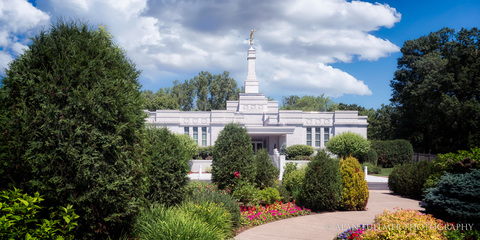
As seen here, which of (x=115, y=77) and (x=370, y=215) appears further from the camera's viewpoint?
(x=370, y=215)

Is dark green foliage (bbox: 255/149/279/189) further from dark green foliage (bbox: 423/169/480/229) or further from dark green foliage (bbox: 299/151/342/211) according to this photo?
dark green foliage (bbox: 423/169/480/229)

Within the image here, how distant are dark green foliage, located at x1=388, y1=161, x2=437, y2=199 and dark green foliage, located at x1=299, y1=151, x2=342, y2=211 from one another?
504 cm

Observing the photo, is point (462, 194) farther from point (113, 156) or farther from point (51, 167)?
point (51, 167)

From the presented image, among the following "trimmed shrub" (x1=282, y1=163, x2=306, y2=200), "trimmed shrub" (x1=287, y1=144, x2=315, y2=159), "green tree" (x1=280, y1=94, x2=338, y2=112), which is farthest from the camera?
"green tree" (x1=280, y1=94, x2=338, y2=112)

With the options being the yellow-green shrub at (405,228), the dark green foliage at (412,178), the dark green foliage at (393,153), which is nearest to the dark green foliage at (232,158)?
the yellow-green shrub at (405,228)

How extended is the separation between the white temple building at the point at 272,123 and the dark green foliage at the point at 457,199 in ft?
93.3

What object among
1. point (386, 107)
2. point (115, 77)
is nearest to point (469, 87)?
point (386, 107)

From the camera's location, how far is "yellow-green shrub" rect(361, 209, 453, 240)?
231 inches

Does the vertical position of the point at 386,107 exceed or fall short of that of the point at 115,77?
it exceeds it

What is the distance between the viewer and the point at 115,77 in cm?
545

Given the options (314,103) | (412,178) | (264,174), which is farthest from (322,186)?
(314,103)

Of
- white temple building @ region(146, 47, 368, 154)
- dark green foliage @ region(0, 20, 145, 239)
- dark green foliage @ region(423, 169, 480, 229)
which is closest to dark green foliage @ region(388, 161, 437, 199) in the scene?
dark green foliage @ region(423, 169, 480, 229)

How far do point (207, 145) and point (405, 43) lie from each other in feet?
110

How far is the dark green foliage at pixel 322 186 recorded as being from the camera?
10.3 m
